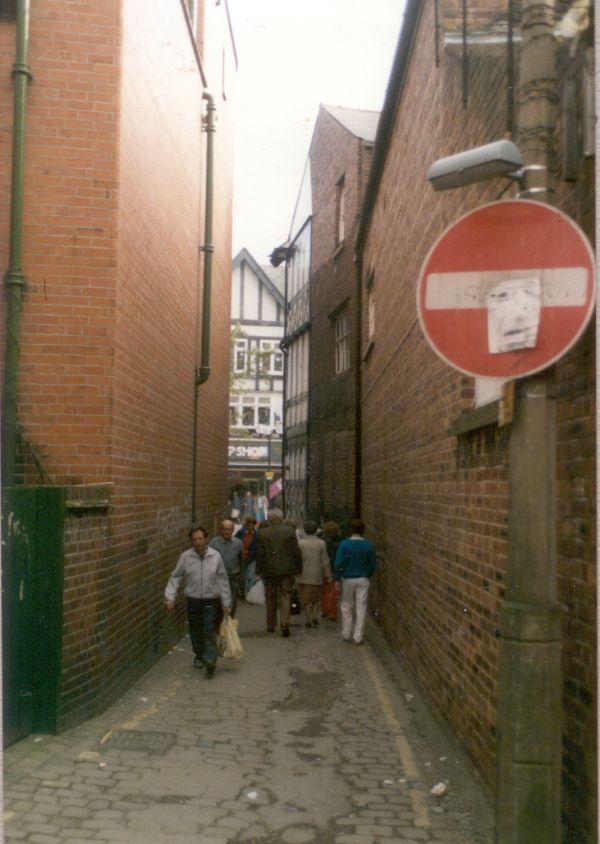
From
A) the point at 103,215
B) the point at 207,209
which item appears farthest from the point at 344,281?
the point at 103,215

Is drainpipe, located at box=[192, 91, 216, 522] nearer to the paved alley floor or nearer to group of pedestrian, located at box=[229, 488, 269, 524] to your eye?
the paved alley floor

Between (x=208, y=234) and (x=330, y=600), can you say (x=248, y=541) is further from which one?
(x=208, y=234)

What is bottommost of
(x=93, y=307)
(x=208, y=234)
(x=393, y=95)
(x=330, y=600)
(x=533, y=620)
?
(x=330, y=600)

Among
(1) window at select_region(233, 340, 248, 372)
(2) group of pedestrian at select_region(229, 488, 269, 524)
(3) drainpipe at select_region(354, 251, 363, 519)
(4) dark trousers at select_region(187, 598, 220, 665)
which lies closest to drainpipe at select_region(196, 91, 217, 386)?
(4) dark trousers at select_region(187, 598, 220, 665)

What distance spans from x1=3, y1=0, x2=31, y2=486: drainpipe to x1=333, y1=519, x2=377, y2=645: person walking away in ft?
17.6

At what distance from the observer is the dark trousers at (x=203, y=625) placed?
9.17 meters

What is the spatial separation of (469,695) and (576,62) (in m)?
3.96

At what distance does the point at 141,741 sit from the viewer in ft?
21.8

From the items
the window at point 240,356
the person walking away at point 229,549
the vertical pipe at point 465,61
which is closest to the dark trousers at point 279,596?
the person walking away at point 229,549

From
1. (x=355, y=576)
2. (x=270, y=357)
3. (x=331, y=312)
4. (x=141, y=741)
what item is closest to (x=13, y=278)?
(x=141, y=741)

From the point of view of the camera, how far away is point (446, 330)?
3.43m

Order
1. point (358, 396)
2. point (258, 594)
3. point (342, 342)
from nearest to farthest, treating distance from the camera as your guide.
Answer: point (258, 594), point (358, 396), point (342, 342)

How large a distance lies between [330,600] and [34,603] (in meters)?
7.62

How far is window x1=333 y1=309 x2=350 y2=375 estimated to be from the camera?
19.8 meters
